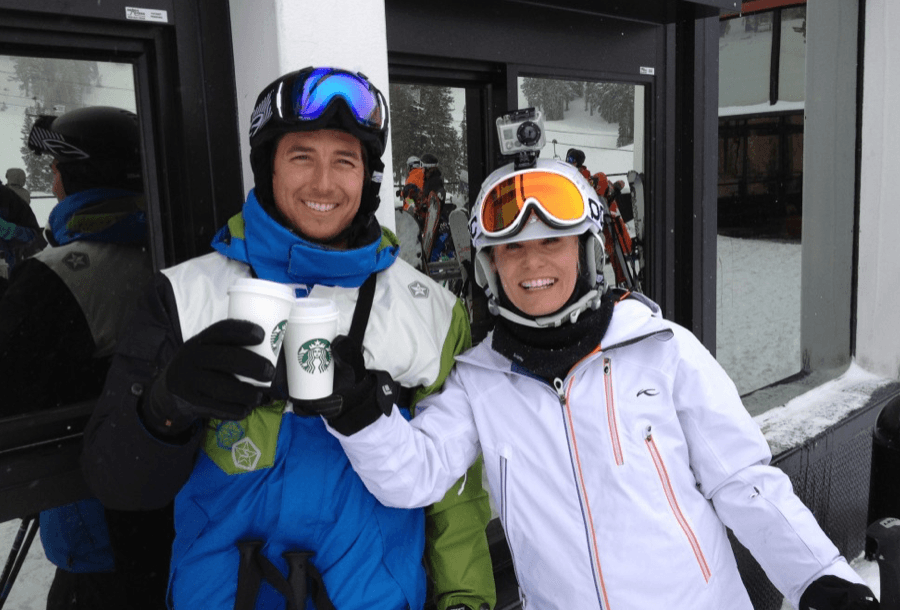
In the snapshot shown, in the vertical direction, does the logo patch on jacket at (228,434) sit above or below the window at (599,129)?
below

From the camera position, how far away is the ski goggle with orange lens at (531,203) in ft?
5.42

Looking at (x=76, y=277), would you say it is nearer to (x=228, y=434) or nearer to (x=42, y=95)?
(x=42, y=95)

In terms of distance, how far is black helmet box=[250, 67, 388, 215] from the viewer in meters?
1.58

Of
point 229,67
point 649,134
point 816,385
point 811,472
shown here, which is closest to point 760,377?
point 816,385

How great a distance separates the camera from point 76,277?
2088 millimetres

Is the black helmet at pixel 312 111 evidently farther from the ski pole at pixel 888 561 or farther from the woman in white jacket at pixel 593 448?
the ski pole at pixel 888 561

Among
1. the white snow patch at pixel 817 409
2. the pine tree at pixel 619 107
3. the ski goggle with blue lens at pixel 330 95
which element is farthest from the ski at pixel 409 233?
the ski goggle with blue lens at pixel 330 95

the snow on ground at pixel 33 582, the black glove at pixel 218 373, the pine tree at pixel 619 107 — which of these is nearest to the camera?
the black glove at pixel 218 373

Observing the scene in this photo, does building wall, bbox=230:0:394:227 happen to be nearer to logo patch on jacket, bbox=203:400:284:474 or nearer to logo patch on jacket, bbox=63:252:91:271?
logo patch on jacket, bbox=63:252:91:271

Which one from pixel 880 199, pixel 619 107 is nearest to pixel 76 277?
pixel 619 107

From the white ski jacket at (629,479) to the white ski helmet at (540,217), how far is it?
0.41 feet

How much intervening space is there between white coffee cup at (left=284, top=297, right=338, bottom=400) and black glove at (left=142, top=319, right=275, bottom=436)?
0.07 meters

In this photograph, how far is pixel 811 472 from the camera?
3.75 meters

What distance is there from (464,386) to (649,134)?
240 cm
